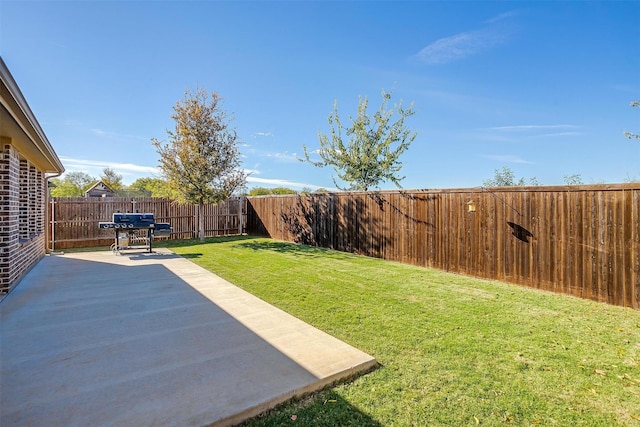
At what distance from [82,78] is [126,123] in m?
5.12

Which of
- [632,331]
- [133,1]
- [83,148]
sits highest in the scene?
[133,1]

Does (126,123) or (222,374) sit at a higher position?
(126,123)

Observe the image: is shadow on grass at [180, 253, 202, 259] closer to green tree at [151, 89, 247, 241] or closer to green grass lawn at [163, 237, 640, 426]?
green grass lawn at [163, 237, 640, 426]

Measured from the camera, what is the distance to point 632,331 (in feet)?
12.0

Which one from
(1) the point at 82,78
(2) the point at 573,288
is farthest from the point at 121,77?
(2) the point at 573,288

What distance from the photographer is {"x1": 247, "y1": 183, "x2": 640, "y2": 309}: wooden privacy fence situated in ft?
15.0

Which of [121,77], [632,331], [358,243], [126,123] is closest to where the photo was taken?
[632,331]

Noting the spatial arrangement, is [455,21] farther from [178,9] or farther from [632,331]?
[632,331]

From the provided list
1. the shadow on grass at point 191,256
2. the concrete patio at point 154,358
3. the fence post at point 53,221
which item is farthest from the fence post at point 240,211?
the concrete patio at point 154,358

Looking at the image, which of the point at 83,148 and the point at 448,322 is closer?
the point at 448,322

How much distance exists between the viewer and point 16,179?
5965 millimetres

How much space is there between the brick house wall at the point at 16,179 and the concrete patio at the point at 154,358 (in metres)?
0.80

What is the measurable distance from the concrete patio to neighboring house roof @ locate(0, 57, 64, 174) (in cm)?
244

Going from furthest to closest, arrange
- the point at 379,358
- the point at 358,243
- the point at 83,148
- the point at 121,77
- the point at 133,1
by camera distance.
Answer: the point at 83,148
the point at 121,77
the point at 358,243
the point at 133,1
the point at 379,358
